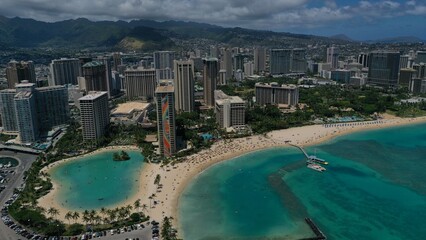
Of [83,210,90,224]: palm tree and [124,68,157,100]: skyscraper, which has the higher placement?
[124,68,157,100]: skyscraper

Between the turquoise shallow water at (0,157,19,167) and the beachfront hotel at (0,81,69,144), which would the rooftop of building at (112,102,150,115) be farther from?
the turquoise shallow water at (0,157,19,167)

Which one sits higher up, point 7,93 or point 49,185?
point 7,93

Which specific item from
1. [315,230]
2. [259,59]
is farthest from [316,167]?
[259,59]

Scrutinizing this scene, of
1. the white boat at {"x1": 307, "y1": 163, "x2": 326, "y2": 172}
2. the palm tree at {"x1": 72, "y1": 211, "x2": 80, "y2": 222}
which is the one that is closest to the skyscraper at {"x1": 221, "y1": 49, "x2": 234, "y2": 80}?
the white boat at {"x1": 307, "y1": 163, "x2": 326, "y2": 172}

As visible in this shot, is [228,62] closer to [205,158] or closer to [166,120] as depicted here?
[166,120]

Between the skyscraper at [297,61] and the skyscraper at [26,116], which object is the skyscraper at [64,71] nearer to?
the skyscraper at [26,116]

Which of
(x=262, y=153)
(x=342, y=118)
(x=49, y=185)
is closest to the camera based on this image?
(x=49, y=185)

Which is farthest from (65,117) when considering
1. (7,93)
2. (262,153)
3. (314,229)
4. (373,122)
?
(373,122)

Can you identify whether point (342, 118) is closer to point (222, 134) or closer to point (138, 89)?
point (222, 134)
